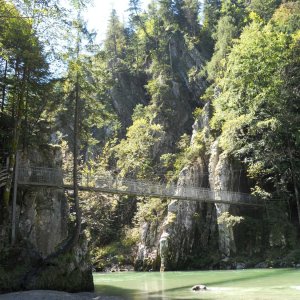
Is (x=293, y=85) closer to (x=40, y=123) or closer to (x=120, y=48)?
(x=40, y=123)

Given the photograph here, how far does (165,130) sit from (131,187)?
17398 millimetres

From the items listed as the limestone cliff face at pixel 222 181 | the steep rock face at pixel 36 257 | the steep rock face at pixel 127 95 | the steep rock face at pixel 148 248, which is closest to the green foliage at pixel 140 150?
the steep rock face at pixel 127 95

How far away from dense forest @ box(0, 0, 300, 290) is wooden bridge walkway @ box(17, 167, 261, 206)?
2.75 ft

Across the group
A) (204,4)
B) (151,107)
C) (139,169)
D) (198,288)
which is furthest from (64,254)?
(204,4)

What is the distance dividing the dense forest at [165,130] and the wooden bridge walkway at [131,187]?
2.75ft

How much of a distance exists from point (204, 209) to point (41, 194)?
36.4ft

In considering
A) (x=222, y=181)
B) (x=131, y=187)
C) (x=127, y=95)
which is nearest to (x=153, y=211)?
(x=222, y=181)

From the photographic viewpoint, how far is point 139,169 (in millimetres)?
35312

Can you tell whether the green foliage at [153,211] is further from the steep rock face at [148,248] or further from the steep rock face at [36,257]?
the steep rock face at [36,257]

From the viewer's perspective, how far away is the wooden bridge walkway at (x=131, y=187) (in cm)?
1736

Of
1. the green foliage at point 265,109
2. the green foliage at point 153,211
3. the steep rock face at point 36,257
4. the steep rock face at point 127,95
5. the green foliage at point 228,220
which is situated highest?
the steep rock face at point 127,95

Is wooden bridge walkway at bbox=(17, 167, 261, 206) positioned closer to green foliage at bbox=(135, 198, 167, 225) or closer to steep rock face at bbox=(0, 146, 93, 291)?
steep rock face at bbox=(0, 146, 93, 291)

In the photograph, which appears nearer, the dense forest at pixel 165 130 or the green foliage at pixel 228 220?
the dense forest at pixel 165 130

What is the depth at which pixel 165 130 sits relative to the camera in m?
Result: 38.7
